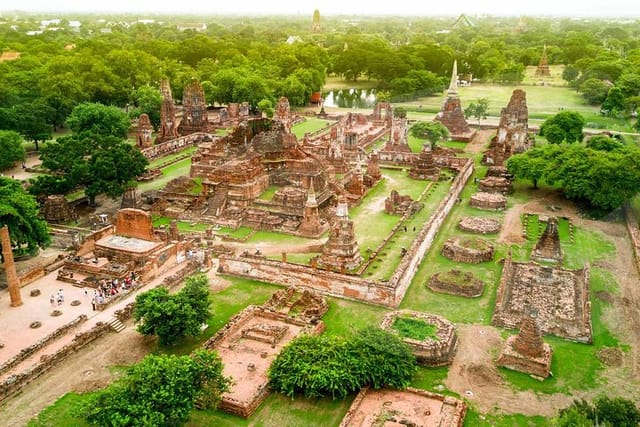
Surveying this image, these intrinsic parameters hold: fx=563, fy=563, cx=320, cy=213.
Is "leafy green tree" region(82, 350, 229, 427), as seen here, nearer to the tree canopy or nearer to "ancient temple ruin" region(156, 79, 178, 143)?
the tree canopy

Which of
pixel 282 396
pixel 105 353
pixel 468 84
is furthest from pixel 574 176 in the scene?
pixel 468 84

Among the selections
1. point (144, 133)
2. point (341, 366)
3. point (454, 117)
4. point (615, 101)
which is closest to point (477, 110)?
point (454, 117)

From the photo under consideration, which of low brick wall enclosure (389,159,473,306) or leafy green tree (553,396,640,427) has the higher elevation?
leafy green tree (553,396,640,427)

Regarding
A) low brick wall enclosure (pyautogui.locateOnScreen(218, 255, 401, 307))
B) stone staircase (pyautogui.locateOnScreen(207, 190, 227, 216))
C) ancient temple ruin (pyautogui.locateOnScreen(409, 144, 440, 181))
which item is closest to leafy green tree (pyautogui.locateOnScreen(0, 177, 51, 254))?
low brick wall enclosure (pyautogui.locateOnScreen(218, 255, 401, 307))

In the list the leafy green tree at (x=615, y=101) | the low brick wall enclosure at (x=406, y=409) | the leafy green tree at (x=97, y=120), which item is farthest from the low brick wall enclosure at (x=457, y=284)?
the leafy green tree at (x=615, y=101)

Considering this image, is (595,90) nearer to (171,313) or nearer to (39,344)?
Answer: (171,313)

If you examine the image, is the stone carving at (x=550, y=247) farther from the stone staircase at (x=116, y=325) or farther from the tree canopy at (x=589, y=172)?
the stone staircase at (x=116, y=325)

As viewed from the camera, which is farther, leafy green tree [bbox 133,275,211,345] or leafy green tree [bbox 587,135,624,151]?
leafy green tree [bbox 587,135,624,151]
